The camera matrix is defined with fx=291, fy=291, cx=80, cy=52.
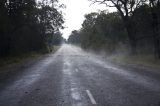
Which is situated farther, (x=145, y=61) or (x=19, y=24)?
(x=19, y=24)

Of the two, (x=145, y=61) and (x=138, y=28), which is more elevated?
(x=138, y=28)

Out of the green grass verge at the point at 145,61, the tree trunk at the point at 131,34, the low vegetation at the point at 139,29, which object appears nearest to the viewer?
the green grass verge at the point at 145,61

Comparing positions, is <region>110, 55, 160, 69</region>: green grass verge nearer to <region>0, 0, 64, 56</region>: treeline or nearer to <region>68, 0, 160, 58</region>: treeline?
<region>68, 0, 160, 58</region>: treeline

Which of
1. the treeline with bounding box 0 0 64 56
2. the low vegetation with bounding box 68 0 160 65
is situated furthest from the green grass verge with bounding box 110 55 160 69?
the treeline with bounding box 0 0 64 56

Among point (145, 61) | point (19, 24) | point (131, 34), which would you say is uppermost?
point (19, 24)

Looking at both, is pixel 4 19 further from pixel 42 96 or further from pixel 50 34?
pixel 50 34

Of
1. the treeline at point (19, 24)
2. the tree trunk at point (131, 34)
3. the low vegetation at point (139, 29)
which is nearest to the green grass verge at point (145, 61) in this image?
the low vegetation at point (139, 29)

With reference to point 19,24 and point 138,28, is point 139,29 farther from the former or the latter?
point 19,24

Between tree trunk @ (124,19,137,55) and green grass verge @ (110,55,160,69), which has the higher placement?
tree trunk @ (124,19,137,55)

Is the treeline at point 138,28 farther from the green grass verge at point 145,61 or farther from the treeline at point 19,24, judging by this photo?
the treeline at point 19,24

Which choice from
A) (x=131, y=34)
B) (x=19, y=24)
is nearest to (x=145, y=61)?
(x=131, y=34)

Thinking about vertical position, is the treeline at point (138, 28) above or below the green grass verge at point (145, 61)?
above

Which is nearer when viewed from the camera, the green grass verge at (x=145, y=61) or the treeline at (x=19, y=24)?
the green grass verge at (x=145, y=61)

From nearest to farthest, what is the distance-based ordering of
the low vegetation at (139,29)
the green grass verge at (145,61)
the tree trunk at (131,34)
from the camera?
the green grass verge at (145,61)
the low vegetation at (139,29)
the tree trunk at (131,34)
